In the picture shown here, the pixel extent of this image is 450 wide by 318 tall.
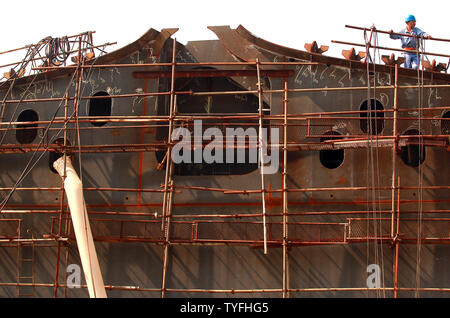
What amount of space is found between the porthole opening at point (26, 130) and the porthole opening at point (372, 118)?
9.68 m

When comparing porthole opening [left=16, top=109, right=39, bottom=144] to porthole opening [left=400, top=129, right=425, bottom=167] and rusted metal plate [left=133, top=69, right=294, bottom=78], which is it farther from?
porthole opening [left=400, top=129, right=425, bottom=167]

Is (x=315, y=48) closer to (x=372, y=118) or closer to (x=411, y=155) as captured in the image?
(x=372, y=118)

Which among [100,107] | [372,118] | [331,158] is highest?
[100,107]

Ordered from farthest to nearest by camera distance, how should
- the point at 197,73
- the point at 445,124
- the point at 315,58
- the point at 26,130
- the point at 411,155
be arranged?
1. the point at 26,130
2. the point at 197,73
3. the point at 315,58
4. the point at 445,124
5. the point at 411,155

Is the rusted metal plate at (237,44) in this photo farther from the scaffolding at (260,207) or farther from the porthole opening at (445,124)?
the porthole opening at (445,124)

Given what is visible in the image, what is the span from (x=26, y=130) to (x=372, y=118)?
1047 centimetres

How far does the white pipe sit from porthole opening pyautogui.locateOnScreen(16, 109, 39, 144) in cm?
355

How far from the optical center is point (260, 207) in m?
23.2

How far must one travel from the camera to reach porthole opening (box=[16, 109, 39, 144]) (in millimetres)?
25969

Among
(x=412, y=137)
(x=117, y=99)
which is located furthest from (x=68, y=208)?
(x=412, y=137)

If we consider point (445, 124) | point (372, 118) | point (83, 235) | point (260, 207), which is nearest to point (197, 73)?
point (260, 207)

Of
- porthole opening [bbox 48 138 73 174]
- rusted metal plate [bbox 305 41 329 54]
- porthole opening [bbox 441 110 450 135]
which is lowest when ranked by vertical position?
porthole opening [bbox 48 138 73 174]

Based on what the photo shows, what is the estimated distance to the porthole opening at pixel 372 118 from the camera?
23094 millimetres

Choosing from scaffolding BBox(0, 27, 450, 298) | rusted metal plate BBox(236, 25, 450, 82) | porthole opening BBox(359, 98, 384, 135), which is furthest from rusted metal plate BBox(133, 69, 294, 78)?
porthole opening BBox(359, 98, 384, 135)
